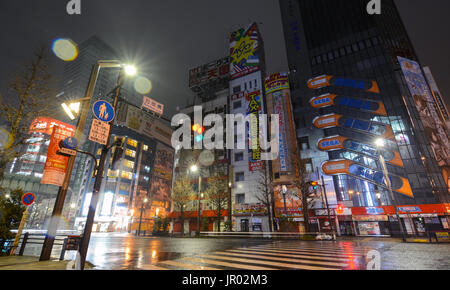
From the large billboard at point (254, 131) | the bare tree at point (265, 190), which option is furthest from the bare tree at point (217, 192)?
the large billboard at point (254, 131)

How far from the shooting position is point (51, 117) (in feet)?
43.4

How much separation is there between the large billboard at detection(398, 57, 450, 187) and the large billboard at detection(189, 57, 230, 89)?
3693 cm

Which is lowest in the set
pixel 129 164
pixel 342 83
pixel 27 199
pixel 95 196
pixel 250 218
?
pixel 250 218

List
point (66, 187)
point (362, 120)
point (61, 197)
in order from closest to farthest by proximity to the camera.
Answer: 1. point (61, 197)
2. point (66, 187)
3. point (362, 120)

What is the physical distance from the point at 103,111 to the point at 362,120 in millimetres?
41221

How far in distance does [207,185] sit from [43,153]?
86889 millimetres

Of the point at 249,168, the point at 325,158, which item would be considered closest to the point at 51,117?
the point at 249,168

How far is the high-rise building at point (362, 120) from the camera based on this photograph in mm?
31422

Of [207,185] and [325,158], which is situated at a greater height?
[325,158]

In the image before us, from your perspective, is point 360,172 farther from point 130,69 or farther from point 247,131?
point 130,69

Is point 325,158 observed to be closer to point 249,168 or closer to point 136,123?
point 249,168

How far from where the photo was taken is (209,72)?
51344 millimetres

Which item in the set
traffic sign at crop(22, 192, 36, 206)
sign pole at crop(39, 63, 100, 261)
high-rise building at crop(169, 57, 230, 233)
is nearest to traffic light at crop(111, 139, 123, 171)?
sign pole at crop(39, 63, 100, 261)

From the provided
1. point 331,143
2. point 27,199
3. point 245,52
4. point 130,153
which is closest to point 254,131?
point 331,143
